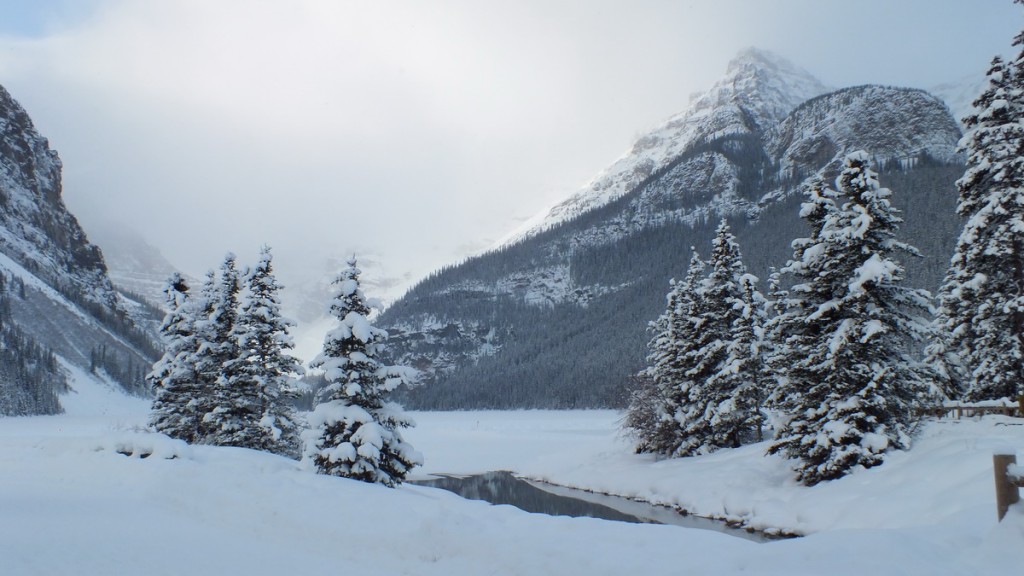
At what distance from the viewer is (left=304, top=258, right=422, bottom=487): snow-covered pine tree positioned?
771 inches

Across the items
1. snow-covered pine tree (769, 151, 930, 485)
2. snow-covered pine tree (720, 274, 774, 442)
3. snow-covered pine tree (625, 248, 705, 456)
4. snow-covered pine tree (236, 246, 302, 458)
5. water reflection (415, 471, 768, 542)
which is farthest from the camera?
snow-covered pine tree (625, 248, 705, 456)

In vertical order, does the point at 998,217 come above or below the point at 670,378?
above

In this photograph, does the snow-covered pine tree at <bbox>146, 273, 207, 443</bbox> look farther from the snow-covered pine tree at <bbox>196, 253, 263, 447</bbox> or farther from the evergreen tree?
the evergreen tree

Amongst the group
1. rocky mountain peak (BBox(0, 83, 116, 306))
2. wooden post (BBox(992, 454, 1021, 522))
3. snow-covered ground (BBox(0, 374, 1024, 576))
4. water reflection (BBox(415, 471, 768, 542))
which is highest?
rocky mountain peak (BBox(0, 83, 116, 306))

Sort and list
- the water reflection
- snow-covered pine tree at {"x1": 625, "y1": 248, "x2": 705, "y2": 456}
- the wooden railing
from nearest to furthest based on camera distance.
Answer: the wooden railing → the water reflection → snow-covered pine tree at {"x1": 625, "y1": 248, "x2": 705, "y2": 456}

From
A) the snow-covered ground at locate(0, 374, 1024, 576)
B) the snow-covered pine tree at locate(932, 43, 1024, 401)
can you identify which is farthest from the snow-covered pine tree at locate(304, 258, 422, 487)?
the snow-covered pine tree at locate(932, 43, 1024, 401)

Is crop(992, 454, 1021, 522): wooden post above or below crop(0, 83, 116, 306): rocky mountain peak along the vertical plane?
below

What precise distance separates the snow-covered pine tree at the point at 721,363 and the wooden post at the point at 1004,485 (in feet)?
80.0

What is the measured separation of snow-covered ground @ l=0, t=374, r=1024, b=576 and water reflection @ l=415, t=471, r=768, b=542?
304cm

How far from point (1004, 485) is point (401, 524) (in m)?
9.02

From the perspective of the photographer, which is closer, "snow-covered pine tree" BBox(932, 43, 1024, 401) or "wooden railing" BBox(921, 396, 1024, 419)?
"snow-covered pine tree" BBox(932, 43, 1024, 401)

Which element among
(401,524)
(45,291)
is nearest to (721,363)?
(401,524)

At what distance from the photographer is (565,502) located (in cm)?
3322

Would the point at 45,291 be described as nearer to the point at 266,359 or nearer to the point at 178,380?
the point at 178,380
